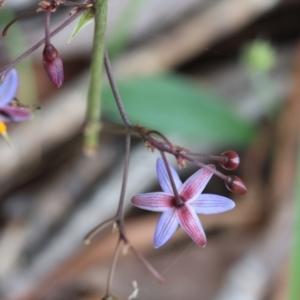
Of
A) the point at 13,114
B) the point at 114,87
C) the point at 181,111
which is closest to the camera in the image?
the point at 13,114

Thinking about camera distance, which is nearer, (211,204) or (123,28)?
(211,204)

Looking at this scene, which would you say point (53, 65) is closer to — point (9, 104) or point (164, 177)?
point (9, 104)

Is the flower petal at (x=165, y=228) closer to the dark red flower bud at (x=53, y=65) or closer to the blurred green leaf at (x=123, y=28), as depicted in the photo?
the dark red flower bud at (x=53, y=65)

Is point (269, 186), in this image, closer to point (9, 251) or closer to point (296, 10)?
A: point (296, 10)

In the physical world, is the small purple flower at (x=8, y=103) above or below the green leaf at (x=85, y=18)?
below

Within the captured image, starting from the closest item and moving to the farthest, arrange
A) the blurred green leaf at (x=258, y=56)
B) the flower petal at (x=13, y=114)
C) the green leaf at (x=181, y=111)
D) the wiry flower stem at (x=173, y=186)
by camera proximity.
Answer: the flower petal at (x=13, y=114) < the wiry flower stem at (x=173, y=186) < the green leaf at (x=181, y=111) < the blurred green leaf at (x=258, y=56)

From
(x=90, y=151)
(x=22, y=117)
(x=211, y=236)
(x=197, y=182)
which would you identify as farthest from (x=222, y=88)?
(x=22, y=117)

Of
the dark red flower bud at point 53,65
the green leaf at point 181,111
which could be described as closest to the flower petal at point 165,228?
the dark red flower bud at point 53,65

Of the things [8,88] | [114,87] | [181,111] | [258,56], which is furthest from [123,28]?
[8,88]
